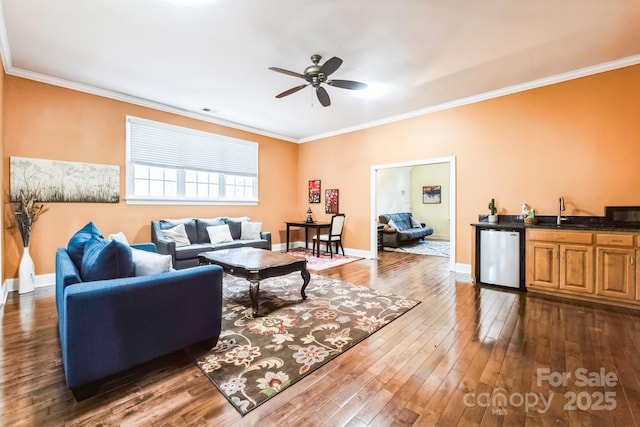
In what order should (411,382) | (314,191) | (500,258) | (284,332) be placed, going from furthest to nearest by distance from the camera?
1. (314,191)
2. (500,258)
3. (284,332)
4. (411,382)

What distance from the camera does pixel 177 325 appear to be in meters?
1.98

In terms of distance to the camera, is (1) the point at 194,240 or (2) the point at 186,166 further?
(2) the point at 186,166

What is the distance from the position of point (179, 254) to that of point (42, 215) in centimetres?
190

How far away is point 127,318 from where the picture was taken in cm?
175

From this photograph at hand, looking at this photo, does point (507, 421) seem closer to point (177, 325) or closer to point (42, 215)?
point (177, 325)

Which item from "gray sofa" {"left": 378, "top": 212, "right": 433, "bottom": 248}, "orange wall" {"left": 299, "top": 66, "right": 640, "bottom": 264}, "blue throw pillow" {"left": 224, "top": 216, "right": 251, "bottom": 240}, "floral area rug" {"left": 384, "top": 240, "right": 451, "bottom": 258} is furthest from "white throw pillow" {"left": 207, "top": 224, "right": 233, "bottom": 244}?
"floral area rug" {"left": 384, "top": 240, "right": 451, "bottom": 258}

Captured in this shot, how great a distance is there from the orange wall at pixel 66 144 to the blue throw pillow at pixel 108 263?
304 cm

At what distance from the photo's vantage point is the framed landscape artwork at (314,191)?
7.19 meters

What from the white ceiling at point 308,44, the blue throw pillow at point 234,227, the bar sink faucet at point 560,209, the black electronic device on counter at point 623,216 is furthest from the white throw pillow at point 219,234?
the black electronic device on counter at point 623,216

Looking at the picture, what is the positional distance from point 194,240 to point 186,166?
1512 millimetres

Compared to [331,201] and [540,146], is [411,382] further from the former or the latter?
[331,201]

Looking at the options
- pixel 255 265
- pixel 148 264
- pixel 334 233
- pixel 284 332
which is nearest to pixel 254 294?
pixel 255 265

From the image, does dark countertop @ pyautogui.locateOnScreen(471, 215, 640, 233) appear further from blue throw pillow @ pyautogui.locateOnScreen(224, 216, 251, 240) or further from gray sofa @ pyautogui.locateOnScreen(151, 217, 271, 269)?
blue throw pillow @ pyautogui.locateOnScreen(224, 216, 251, 240)

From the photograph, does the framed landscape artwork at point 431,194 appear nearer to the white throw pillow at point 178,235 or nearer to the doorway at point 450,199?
the doorway at point 450,199
